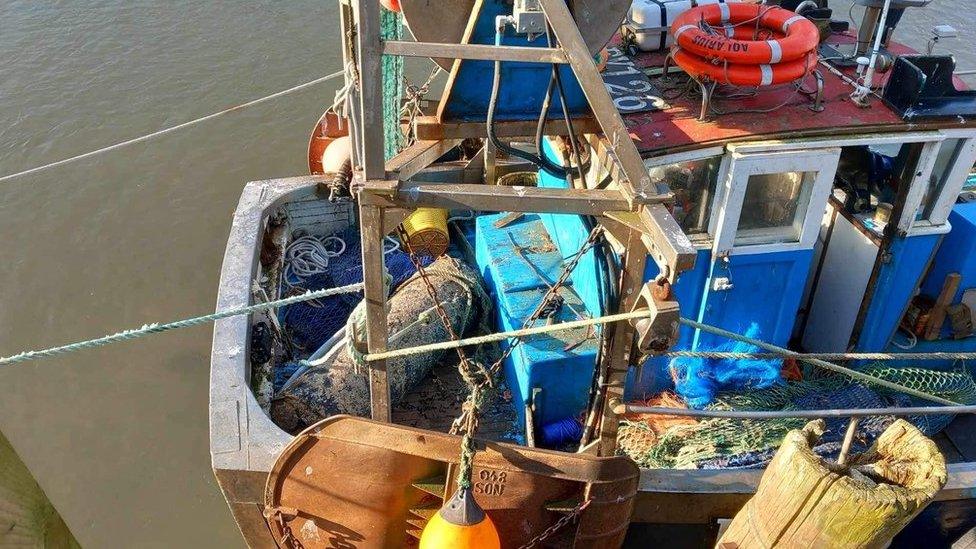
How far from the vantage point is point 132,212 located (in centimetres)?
912

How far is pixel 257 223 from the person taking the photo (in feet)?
18.9

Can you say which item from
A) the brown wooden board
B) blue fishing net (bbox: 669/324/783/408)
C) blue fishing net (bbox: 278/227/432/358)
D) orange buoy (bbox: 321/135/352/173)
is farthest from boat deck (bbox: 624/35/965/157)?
orange buoy (bbox: 321/135/352/173)

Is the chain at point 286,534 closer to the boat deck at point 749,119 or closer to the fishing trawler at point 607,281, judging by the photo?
the fishing trawler at point 607,281

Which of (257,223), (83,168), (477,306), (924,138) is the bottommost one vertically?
(83,168)

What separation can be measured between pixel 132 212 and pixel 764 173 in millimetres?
7733

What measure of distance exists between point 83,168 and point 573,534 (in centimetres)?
877

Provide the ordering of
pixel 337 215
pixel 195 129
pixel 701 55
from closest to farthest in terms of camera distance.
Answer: pixel 701 55, pixel 337 215, pixel 195 129

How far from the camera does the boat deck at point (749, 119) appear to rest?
4.19 meters

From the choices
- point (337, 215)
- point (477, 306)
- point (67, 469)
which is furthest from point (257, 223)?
point (67, 469)

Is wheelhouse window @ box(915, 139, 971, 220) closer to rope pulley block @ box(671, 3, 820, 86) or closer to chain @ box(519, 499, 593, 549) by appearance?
rope pulley block @ box(671, 3, 820, 86)

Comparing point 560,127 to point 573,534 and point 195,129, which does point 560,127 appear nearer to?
point 573,534

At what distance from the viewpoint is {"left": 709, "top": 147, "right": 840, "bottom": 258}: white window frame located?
423cm

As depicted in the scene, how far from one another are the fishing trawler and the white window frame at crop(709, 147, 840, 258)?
14 mm

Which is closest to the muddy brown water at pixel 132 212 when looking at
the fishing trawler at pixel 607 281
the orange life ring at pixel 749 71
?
the fishing trawler at pixel 607 281
